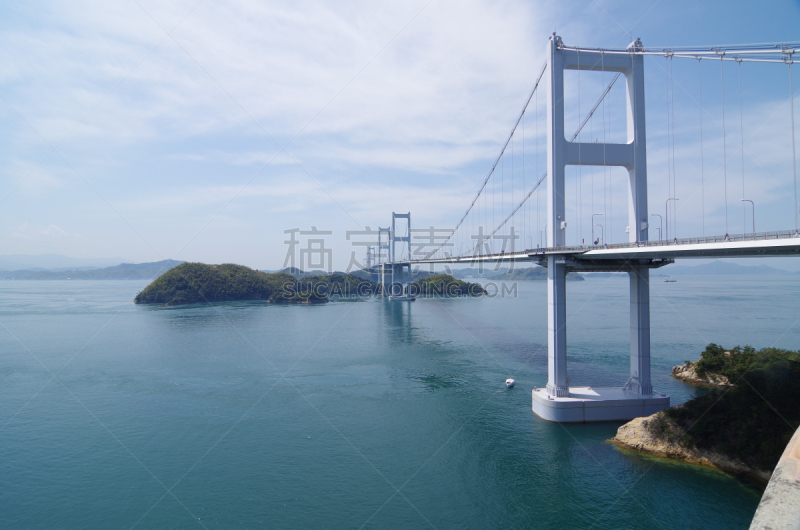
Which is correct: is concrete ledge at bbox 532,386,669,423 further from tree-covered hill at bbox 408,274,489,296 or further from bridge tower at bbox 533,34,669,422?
tree-covered hill at bbox 408,274,489,296

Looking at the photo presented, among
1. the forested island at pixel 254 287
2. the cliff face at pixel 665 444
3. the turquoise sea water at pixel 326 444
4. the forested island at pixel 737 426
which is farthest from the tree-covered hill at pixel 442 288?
the forested island at pixel 737 426

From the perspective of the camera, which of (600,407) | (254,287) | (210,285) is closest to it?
(600,407)

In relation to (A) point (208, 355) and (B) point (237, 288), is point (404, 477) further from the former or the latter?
(B) point (237, 288)

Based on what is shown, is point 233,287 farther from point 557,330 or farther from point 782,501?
point 782,501

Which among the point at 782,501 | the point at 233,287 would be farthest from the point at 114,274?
the point at 782,501

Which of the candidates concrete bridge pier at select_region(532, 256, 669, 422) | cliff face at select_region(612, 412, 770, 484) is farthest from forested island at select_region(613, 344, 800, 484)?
concrete bridge pier at select_region(532, 256, 669, 422)

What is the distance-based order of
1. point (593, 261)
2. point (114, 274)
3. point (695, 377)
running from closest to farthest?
point (593, 261), point (695, 377), point (114, 274)

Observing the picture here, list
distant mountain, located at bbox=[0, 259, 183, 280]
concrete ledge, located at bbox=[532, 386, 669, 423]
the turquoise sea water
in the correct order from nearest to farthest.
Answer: the turquoise sea water, concrete ledge, located at bbox=[532, 386, 669, 423], distant mountain, located at bbox=[0, 259, 183, 280]
